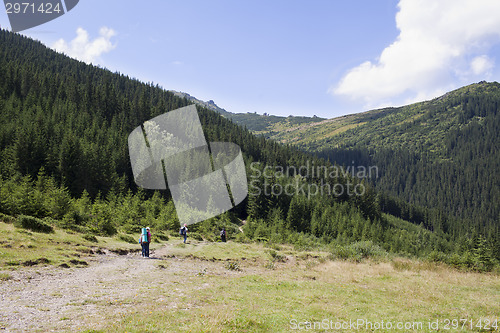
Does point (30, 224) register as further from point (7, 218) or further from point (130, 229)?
point (130, 229)

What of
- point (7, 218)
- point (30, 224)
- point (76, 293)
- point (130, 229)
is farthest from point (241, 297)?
point (130, 229)

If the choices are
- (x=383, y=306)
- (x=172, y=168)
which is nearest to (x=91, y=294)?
(x=383, y=306)

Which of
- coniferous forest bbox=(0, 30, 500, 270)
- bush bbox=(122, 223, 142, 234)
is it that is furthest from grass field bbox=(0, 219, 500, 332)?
bush bbox=(122, 223, 142, 234)

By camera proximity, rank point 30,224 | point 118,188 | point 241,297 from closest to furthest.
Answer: point 241,297 → point 30,224 → point 118,188

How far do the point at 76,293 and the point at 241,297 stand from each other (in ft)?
24.9

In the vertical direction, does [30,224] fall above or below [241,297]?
above

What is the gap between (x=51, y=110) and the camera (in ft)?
333

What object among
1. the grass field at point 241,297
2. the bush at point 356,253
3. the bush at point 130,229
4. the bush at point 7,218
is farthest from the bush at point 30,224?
Answer: the bush at point 356,253

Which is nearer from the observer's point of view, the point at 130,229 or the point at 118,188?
the point at 130,229

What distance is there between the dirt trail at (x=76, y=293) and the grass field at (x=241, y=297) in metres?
0.06

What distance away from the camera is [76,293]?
460 inches

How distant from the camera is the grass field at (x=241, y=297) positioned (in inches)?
378

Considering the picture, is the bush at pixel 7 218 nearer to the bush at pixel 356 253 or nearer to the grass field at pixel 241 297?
the grass field at pixel 241 297

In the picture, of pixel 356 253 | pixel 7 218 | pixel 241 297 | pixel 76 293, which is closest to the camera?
pixel 76 293
